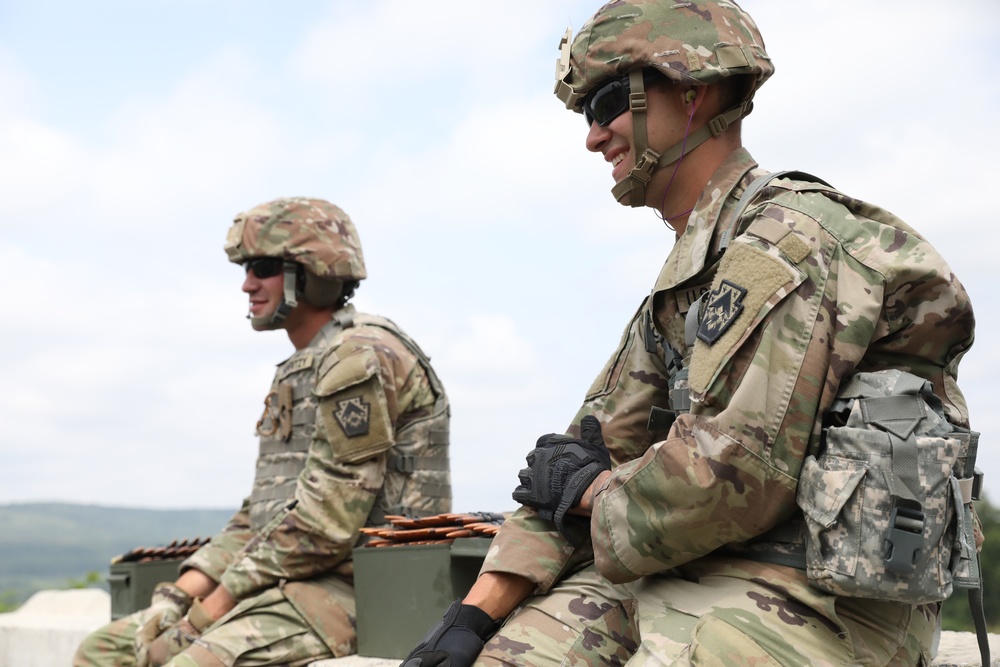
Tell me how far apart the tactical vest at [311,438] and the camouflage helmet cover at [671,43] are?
2.65 meters

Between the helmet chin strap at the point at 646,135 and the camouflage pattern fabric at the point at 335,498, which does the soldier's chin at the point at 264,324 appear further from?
the helmet chin strap at the point at 646,135

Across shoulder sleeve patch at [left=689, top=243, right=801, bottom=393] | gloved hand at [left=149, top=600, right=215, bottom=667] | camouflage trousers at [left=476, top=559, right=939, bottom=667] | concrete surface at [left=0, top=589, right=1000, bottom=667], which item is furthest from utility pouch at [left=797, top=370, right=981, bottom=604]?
gloved hand at [left=149, top=600, right=215, bottom=667]

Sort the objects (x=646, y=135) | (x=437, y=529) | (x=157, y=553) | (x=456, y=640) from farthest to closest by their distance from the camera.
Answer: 1. (x=157, y=553)
2. (x=437, y=529)
3. (x=646, y=135)
4. (x=456, y=640)

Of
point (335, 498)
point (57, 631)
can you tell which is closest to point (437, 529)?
point (335, 498)

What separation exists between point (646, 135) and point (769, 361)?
3.03 ft

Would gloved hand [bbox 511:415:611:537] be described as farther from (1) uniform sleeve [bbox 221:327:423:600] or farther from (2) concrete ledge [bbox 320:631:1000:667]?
(1) uniform sleeve [bbox 221:327:423:600]

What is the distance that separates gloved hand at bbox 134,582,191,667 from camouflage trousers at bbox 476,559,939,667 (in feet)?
10.8

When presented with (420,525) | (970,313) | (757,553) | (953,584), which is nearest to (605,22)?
(970,313)

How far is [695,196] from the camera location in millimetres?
3223

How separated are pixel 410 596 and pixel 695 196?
2311 millimetres

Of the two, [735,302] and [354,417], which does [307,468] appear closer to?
[354,417]

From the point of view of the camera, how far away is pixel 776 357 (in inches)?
99.7

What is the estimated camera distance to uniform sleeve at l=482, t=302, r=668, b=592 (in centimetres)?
316

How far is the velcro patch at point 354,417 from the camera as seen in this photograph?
17.1 ft
